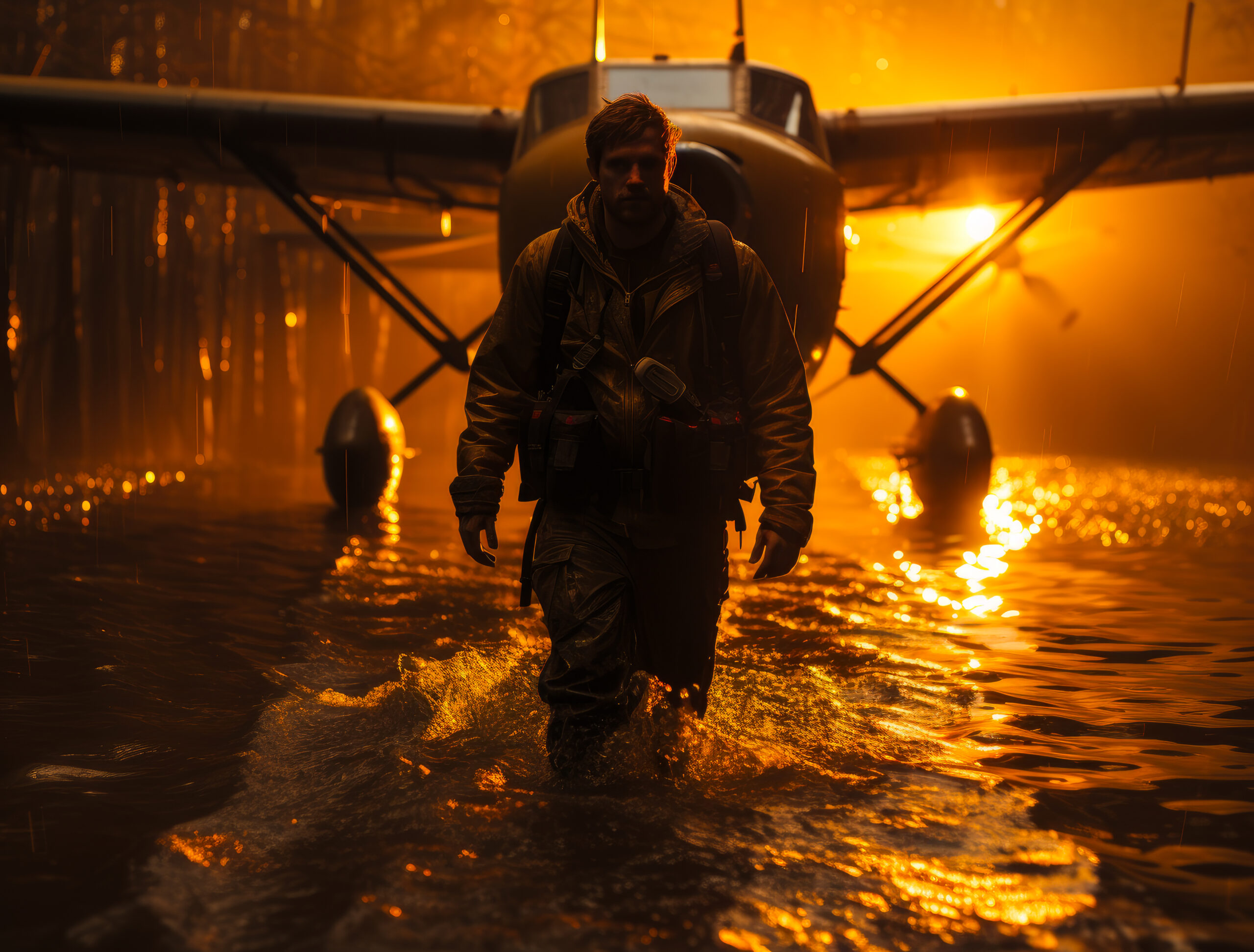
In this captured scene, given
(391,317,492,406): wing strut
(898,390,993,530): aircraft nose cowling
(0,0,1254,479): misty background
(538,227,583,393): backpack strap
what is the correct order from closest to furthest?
(538,227,583,393): backpack strap → (898,390,993,530): aircraft nose cowling → (391,317,492,406): wing strut → (0,0,1254,479): misty background

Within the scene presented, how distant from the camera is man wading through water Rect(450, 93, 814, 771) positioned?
252 centimetres

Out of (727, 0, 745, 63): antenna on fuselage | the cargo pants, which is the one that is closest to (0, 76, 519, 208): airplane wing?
(727, 0, 745, 63): antenna on fuselage

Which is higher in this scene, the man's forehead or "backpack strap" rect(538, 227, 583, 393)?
the man's forehead

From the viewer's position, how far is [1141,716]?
335 centimetres

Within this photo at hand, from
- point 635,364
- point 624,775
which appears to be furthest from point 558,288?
point 624,775

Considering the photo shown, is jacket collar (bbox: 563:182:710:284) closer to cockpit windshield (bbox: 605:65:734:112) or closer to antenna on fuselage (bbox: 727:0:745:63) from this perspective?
cockpit windshield (bbox: 605:65:734:112)

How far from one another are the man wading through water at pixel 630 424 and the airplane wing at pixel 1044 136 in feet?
19.8

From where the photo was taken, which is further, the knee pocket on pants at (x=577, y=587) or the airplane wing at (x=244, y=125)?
the airplane wing at (x=244, y=125)

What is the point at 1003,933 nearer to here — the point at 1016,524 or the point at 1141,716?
the point at 1141,716

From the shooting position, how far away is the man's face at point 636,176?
2.49 meters

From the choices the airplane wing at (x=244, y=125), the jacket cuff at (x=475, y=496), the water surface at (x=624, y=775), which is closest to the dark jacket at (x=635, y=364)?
the jacket cuff at (x=475, y=496)

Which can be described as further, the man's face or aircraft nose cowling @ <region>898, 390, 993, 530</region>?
aircraft nose cowling @ <region>898, 390, 993, 530</region>

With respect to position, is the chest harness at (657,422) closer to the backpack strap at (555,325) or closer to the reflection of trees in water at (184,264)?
the backpack strap at (555,325)

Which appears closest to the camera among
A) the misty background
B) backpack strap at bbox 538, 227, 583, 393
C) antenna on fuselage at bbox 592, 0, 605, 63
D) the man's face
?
the man's face
